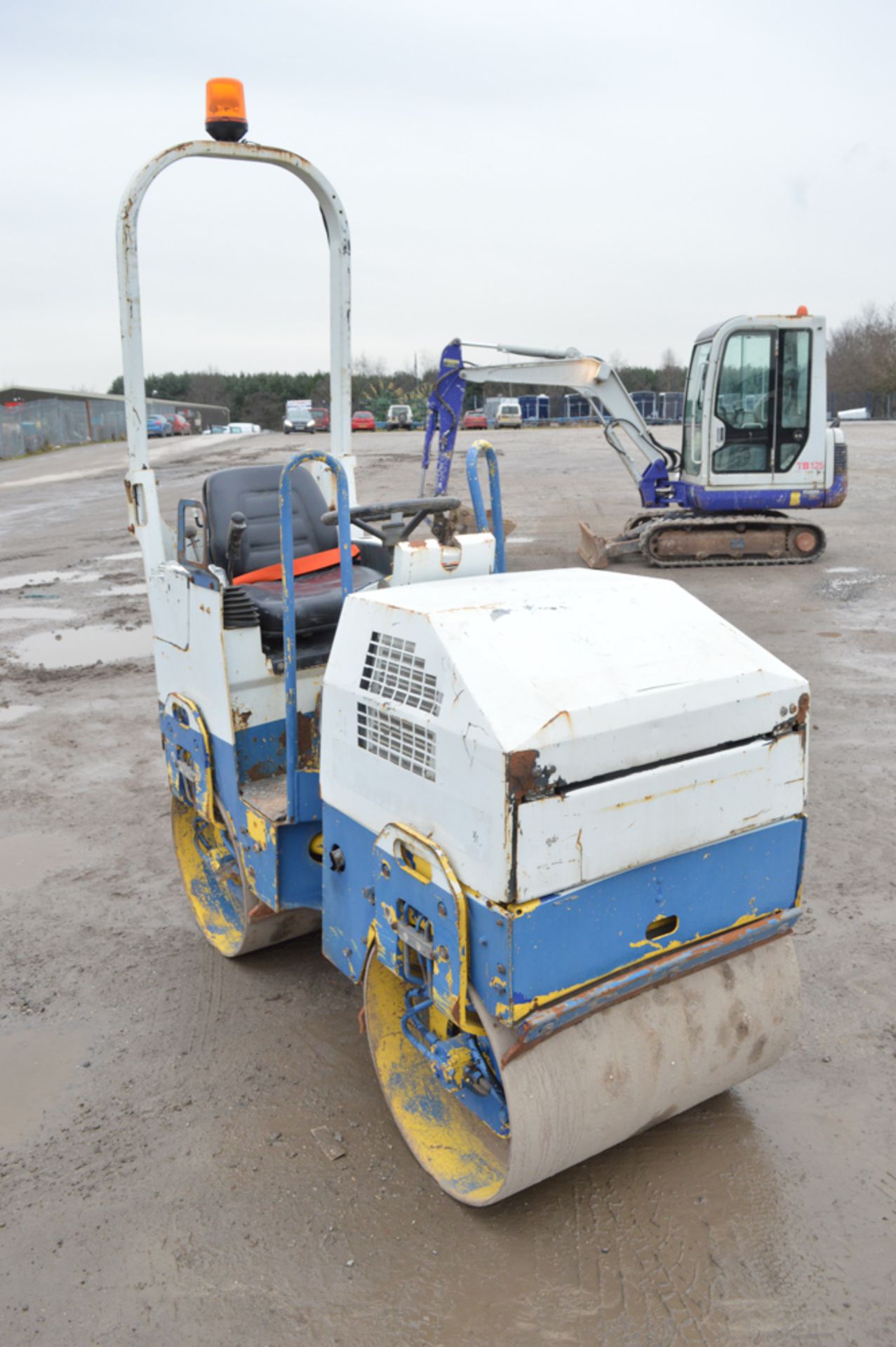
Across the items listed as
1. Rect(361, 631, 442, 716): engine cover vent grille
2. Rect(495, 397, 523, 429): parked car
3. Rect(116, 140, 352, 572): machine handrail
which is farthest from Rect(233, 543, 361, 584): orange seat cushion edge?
Rect(495, 397, 523, 429): parked car

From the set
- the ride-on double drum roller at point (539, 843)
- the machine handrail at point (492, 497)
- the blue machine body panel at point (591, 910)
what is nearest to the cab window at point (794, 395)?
the machine handrail at point (492, 497)

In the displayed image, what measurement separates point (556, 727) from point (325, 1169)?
1495mm

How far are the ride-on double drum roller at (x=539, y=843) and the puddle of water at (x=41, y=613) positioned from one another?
7455mm

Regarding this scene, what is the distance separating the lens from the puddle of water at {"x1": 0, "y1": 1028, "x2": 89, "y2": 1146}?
10.5ft

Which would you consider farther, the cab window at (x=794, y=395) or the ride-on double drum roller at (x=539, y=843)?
the cab window at (x=794, y=395)

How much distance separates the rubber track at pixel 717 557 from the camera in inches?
491

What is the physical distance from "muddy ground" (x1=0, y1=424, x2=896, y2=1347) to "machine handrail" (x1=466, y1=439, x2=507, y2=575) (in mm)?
1635

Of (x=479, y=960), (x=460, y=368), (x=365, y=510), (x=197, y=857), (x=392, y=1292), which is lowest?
(x=392, y=1292)

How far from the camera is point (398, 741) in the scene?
2.60 metres

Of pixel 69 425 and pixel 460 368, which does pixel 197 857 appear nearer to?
pixel 460 368

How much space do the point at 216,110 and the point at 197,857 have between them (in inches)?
110

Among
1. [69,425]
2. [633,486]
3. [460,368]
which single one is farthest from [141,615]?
[69,425]

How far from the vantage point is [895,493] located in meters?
18.8

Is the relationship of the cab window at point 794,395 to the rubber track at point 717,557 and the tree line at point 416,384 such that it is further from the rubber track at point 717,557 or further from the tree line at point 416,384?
the tree line at point 416,384
